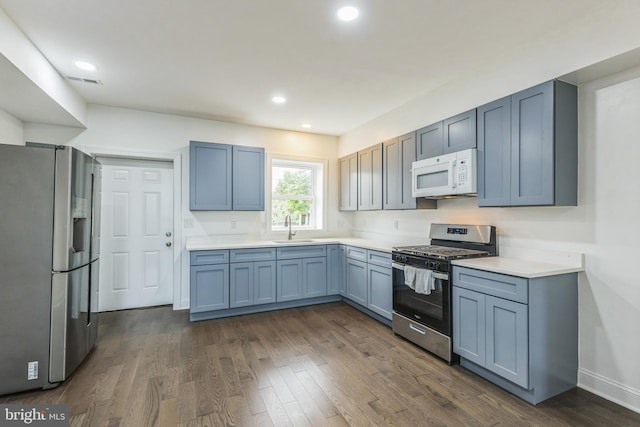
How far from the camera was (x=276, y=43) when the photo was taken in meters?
2.44

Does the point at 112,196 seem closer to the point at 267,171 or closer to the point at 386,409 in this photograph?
the point at 267,171

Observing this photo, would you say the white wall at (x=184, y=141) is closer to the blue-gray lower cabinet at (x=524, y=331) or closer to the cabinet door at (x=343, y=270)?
the cabinet door at (x=343, y=270)

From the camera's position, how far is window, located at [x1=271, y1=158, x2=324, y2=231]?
4.83 m

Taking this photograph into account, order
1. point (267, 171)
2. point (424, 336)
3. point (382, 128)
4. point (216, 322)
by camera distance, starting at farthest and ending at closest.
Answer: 1. point (267, 171)
2. point (382, 128)
3. point (216, 322)
4. point (424, 336)

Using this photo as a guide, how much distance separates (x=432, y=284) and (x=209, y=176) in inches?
119

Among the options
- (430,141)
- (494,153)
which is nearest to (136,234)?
(430,141)

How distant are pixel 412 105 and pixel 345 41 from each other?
1580 mm

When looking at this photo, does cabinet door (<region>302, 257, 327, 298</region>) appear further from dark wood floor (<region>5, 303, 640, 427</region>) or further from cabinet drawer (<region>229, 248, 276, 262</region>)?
dark wood floor (<region>5, 303, 640, 427</region>)

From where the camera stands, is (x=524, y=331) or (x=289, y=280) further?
(x=289, y=280)

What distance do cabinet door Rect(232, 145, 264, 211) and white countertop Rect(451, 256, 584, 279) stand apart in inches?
108

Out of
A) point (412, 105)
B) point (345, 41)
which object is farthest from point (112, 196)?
point (412, 105)

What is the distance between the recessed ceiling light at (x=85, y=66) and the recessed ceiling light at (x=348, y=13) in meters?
2.33

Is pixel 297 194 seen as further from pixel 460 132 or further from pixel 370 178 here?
pixel 460 132

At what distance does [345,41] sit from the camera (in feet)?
7.92
